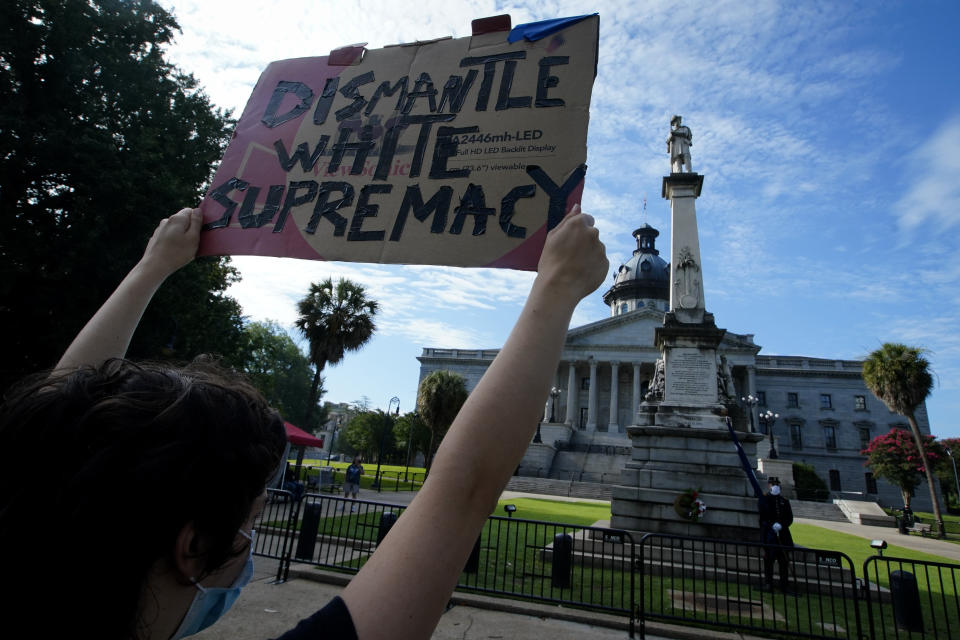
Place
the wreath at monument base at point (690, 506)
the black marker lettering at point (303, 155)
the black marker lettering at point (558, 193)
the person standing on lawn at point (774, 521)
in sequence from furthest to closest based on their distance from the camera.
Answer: the wreath at monument base at point (690, 506) < the person standing on lawn at point (774, 521) < the black marker lettering at point (303, 155) < the black marker lettering at point (558, 193)

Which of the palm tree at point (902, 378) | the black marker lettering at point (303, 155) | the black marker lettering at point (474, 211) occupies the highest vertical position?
the palm tree at point (902, 378)

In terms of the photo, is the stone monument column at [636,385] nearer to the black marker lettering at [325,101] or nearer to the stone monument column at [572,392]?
the stone monument column at [572,392]

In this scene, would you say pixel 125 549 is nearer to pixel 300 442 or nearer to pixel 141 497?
pixel 141 497

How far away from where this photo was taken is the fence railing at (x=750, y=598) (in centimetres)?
656

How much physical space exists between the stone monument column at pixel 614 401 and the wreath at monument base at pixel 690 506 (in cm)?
4610

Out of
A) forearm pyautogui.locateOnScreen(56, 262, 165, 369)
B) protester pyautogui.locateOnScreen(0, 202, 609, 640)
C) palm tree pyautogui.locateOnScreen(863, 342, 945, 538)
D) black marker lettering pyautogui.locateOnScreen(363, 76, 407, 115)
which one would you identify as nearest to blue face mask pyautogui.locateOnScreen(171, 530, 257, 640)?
protester pyautogui.locateOnScreen(0, 202, 609, 640)

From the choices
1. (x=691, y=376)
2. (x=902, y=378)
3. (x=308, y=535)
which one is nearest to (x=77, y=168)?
(x=308, y=535)

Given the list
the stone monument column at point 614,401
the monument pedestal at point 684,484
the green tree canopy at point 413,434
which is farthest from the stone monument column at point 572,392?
the monument pedestal at point 684,484

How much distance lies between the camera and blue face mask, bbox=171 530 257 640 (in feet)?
3.43

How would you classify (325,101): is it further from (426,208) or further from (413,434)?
(413,434)

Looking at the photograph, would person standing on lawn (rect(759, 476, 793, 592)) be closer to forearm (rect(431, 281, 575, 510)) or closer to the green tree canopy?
forearm (rect(431, 281, 575, 510))

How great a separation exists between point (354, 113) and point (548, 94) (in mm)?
1126

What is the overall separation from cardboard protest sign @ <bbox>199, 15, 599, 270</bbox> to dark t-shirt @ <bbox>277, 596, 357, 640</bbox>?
1.57 m

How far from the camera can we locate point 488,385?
112 cm
